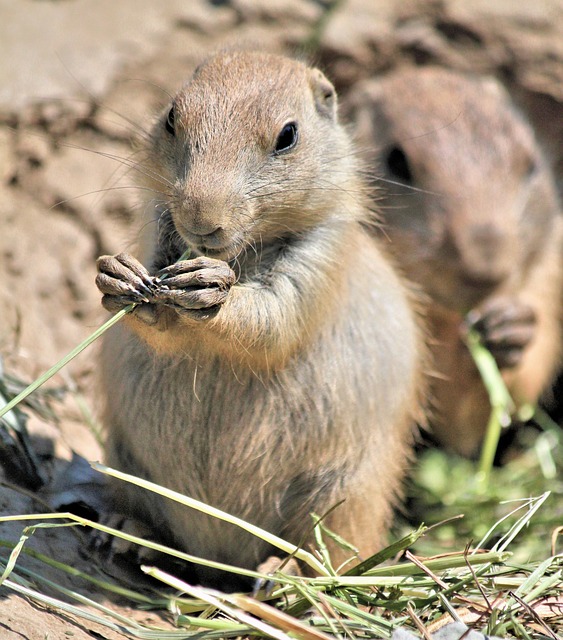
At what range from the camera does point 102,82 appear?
290 inches

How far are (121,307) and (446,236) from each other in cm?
306

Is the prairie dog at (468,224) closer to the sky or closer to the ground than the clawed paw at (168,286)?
closer to the ground

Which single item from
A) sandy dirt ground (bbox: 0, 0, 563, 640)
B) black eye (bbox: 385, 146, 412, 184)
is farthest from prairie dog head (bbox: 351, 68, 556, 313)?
sandy dirt ground (bbox: 0, 0, 563, 640)

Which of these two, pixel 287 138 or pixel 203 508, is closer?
pixel 203 508

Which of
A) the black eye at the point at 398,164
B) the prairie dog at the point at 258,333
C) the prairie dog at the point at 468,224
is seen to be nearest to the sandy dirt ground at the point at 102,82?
the prairie dog at the point at 468,224

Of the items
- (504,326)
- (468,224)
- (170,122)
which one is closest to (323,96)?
(170,122)

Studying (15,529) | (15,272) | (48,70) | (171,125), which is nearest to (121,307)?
(171,125)

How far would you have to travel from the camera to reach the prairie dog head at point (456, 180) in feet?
20.5

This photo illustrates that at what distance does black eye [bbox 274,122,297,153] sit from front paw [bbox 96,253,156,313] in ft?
2.83

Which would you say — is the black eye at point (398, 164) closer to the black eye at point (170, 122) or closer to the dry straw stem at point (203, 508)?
the black eye at point (170, 122)

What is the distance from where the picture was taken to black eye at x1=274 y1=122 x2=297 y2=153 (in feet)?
13.8

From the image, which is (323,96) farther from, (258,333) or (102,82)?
(102,82)

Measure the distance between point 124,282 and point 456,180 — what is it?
3385 millimetres

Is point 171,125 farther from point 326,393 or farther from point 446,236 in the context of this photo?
point 446,236
